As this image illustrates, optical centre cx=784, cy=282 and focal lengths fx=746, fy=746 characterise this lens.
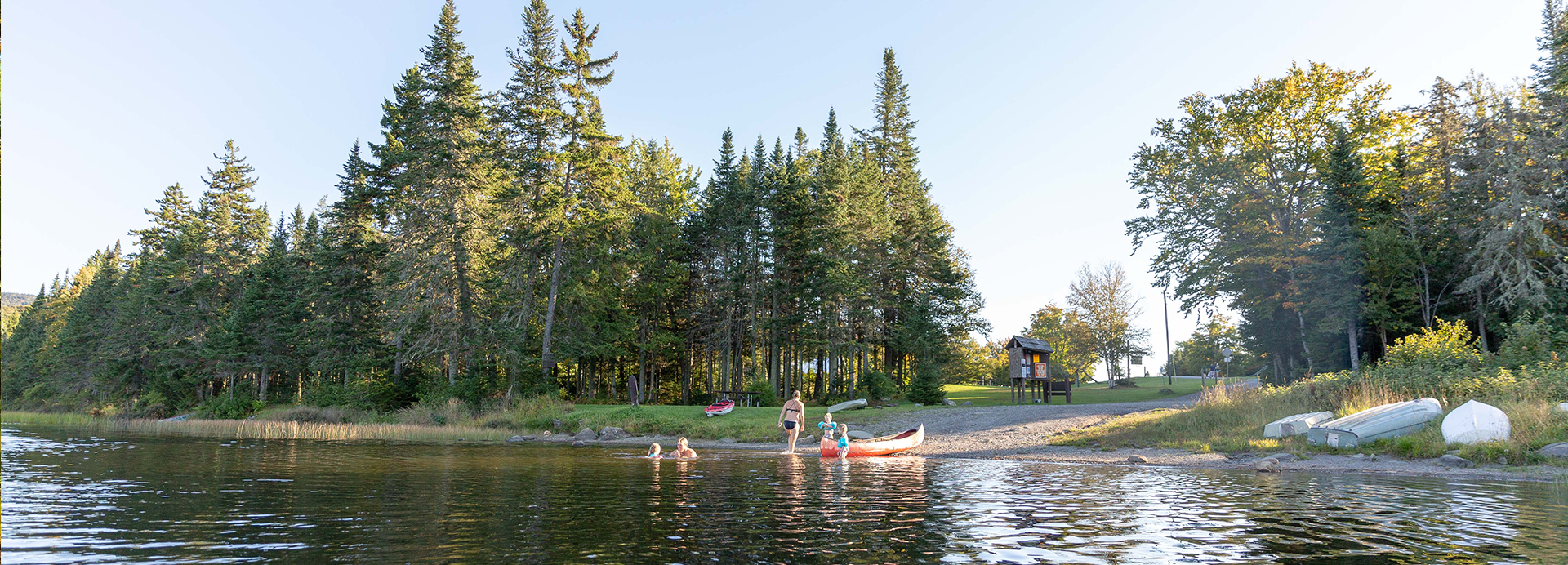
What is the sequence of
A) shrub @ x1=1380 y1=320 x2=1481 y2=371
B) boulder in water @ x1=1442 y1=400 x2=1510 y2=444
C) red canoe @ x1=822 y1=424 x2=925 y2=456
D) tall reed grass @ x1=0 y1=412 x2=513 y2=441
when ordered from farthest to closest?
tall reed grass @ x1=0 y1=412 x2=513 y2=441 → shrub @ x1=1380 y1=320 x2=1481 y2=371 → red canoe @ x1=822 y1=424 x2=925 y2=456 → boulder in water @ x1=1442 y1=400 x2=1510 y2=444

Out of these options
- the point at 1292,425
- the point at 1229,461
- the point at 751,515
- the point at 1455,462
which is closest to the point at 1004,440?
the point at 1229,461

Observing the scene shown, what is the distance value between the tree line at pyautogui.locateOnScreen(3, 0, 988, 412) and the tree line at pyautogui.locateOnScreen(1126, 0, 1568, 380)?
15.1 metres

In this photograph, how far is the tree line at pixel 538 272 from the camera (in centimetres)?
4344

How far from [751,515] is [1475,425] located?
19303mm

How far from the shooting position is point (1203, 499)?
12977 millimetres

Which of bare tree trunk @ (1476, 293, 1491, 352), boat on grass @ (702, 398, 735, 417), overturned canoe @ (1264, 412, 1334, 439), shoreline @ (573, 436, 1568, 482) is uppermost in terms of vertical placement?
bare tree trunk @ (1476, 293, 1491, 352)

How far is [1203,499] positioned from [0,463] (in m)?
27.2

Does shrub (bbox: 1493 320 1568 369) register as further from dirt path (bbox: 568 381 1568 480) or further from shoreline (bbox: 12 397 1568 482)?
dirt path (bbox: 568 381 1568 480)

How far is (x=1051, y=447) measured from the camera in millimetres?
24500

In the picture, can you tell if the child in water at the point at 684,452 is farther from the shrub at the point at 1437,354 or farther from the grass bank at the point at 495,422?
the shrub at the point at 1437,354

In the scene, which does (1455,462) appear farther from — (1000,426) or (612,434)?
(612,434)

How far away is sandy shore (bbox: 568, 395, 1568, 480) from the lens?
57.9 feet

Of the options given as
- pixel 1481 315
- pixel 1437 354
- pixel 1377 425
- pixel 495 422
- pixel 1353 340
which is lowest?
pixel 495 422

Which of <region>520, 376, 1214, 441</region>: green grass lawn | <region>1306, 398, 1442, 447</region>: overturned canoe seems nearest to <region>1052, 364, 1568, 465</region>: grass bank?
<region>1306, 398, 1442, 447</region>: overturned canoe
